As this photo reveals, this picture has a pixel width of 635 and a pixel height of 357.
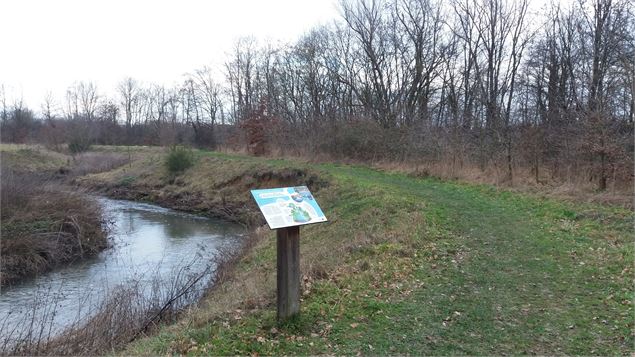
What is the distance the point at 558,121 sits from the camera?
20219 mm

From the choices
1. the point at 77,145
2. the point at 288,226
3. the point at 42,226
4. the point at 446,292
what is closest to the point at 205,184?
the point at 42,226

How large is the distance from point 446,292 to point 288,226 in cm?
293

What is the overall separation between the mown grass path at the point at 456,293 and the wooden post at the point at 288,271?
20 centimetres

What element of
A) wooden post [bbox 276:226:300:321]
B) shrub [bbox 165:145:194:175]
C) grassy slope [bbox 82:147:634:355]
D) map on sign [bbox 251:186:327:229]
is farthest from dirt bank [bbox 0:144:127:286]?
shrub [bbox 165:145:194:175]

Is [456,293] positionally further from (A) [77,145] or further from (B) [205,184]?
(A) [77,145]

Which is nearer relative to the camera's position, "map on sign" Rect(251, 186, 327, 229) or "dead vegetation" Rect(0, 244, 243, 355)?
"map on sign" Rect(251, 186, 327, 229)

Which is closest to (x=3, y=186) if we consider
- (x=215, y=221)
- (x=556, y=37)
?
(x=215, y=221)

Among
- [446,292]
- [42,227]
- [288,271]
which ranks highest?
[288,271]

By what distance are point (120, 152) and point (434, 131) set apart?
34917 millimetres

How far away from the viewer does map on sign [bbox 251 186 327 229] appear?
497cm

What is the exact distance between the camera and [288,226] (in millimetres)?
4980

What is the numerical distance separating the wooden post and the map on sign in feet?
0.57

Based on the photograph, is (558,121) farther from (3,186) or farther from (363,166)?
(3,186)

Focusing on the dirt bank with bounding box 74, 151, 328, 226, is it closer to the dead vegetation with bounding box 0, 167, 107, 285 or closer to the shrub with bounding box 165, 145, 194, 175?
the shrub with bounding box 165, 145, 194, 175
